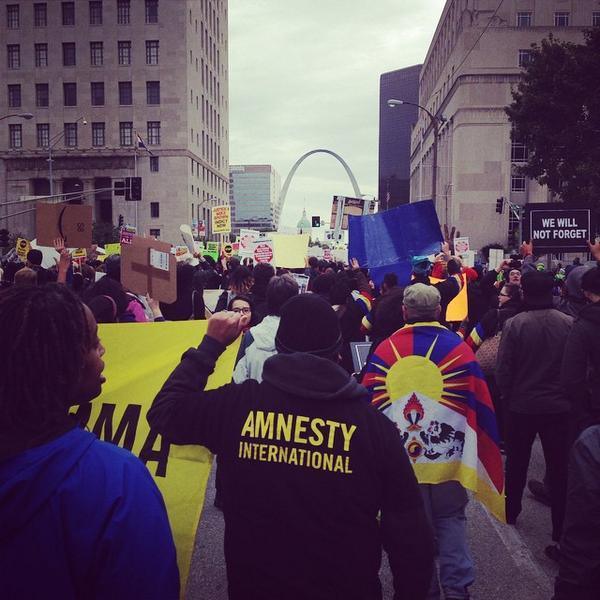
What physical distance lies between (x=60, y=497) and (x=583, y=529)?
197 centimetres

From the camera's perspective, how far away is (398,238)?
7691mm

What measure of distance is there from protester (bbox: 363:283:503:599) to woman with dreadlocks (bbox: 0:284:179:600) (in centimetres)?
229

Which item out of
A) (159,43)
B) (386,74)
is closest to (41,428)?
(159,43)

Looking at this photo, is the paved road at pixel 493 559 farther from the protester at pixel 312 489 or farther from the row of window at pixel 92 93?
the row of window at pixel 92 93

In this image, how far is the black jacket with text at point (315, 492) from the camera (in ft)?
6.88

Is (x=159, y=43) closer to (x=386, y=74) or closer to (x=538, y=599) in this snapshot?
(x=538, y=599)

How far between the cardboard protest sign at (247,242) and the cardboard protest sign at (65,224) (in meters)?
7.86

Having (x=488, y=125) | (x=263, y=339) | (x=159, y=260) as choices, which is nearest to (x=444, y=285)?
(x=263, y=339)

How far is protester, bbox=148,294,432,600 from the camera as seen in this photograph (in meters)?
2.10

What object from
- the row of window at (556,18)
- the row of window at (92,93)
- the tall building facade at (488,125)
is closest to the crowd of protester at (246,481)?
the tall building facade at (488,125)

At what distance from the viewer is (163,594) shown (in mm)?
1488

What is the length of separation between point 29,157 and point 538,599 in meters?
66.9

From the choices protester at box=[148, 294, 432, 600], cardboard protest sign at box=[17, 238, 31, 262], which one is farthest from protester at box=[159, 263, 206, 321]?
cardboard protest sign at box=[17, 238, 31, 262]

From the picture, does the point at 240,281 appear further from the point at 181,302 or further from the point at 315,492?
the point at 315,492
